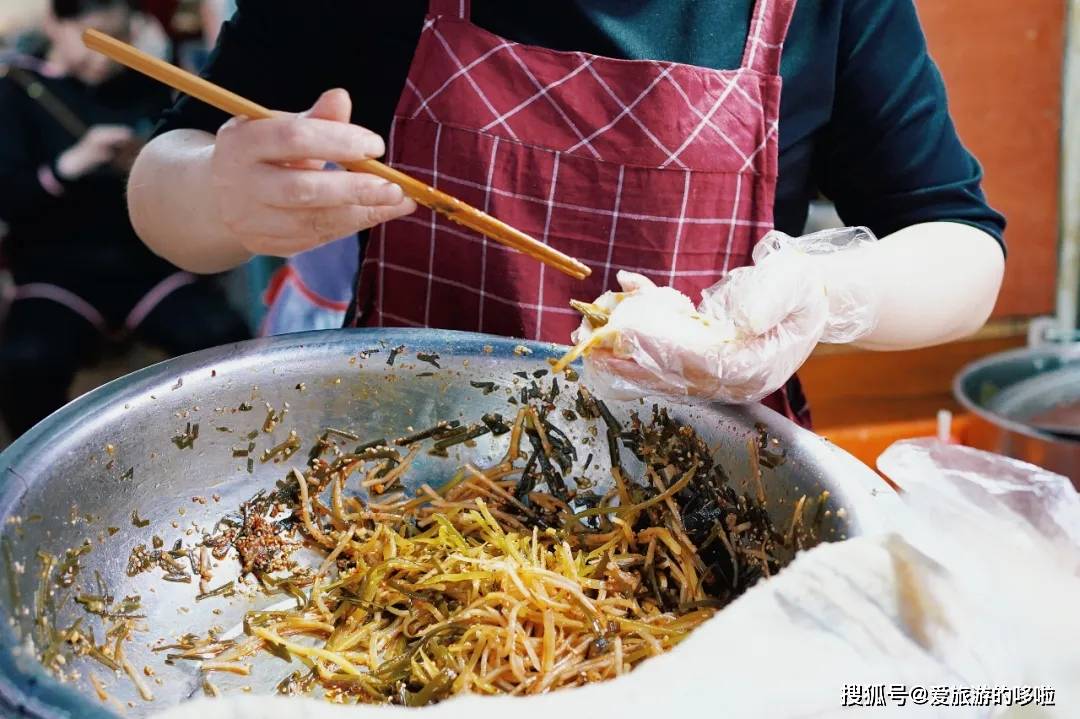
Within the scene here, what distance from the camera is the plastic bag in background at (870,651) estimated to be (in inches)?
31.6

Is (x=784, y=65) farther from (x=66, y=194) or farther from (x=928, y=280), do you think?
(x=66, y=194)

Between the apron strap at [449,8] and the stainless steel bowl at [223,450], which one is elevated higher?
the apron strap at [449,8]

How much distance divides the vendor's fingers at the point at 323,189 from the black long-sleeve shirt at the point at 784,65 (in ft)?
1.37

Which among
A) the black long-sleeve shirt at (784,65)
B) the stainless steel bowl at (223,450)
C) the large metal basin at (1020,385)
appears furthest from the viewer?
the large metal basin at (1020,385)

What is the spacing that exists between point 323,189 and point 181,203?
1.21 feet

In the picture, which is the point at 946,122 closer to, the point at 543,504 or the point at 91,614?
the point at 543,504

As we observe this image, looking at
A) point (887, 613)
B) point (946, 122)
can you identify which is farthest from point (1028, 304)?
point (887, 613)

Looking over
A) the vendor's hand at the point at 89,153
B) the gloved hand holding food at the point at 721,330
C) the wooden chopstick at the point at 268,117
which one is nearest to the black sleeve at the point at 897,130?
the gloved hand holding food at the point at 721,330

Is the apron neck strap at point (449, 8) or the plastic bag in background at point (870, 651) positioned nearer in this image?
the plastic bag in background at point (870, 651)

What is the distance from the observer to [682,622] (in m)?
1.28

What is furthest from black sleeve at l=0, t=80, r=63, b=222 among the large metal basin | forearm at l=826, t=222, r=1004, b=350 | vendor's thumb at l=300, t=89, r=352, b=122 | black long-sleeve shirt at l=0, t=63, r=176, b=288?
forearm at l=826, t=222, r=1004, b=350

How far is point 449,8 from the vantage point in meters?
1.66

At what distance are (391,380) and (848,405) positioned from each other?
2869mm

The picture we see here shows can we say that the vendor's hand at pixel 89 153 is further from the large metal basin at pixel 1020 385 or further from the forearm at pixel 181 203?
the large metal basin at pixel 1020 385
